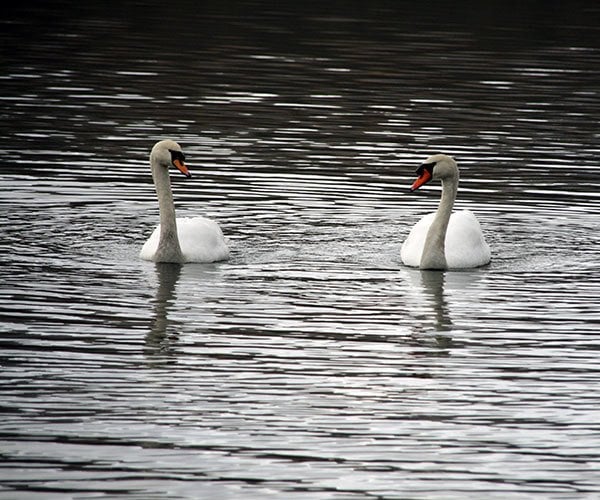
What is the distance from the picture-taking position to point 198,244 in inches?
603

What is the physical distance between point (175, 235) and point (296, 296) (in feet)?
6.50

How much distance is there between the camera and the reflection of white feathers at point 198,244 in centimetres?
1531

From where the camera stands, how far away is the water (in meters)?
9.18

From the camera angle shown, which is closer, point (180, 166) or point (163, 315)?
point (163, 315)

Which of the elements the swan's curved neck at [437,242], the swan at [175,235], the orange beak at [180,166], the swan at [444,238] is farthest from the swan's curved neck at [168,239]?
the swan's curved neck at [437,242]

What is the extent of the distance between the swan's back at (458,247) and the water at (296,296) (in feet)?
0.56

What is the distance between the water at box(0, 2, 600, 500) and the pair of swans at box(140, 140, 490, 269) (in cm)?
19

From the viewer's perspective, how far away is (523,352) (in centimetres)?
A: 1188

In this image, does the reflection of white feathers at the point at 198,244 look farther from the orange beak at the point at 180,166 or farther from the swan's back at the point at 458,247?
the swan's back at the point at 458,247

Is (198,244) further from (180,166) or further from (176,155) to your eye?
(176,155)

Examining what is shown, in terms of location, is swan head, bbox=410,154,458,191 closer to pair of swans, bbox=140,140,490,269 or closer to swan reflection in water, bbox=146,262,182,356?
pair of swans, bbox=140,140,490,269

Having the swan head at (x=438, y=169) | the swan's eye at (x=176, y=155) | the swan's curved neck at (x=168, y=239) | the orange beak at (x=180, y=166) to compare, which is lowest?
the swan's curved neck at (x=168, y=239)

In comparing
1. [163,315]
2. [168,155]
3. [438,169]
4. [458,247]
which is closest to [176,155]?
[168,155]

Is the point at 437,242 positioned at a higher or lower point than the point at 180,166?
lower
